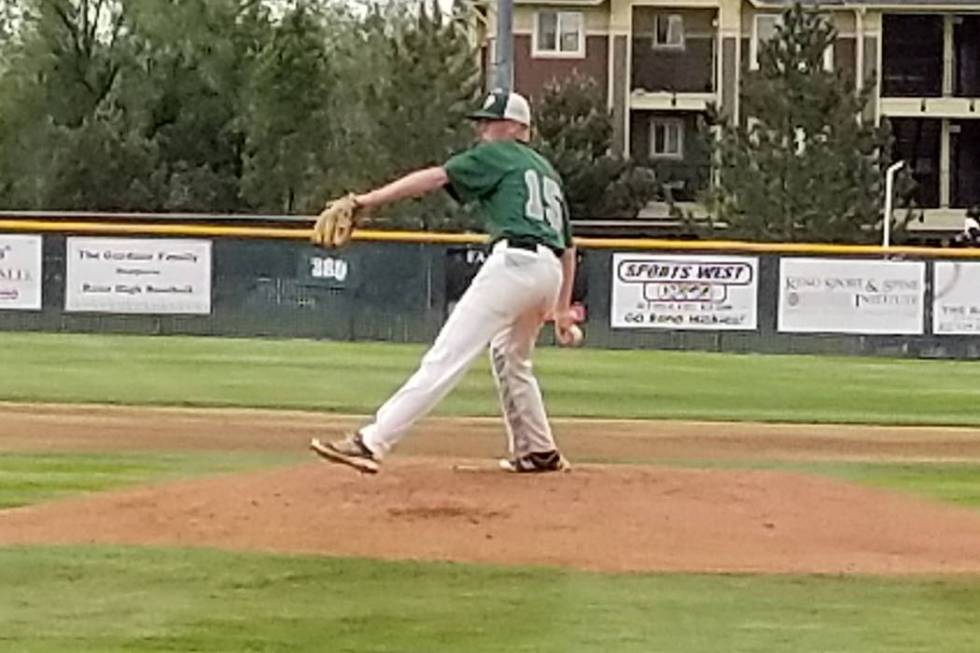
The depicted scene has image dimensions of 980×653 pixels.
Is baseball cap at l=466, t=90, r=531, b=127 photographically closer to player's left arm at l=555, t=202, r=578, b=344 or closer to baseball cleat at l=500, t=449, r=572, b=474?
player's left arm at l=555, t=202, r=578, b=344

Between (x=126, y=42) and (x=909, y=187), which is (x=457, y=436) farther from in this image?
(x=126, y=42)

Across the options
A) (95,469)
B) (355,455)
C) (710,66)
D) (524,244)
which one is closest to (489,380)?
(95,469)

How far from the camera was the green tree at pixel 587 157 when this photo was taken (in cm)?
4984

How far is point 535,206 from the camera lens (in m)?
10.1

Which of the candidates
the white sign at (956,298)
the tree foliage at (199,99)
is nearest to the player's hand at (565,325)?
the white sign at (956,298)

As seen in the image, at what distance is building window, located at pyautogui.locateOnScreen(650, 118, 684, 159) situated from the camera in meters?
56.0

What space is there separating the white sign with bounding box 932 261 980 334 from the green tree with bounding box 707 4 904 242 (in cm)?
1558

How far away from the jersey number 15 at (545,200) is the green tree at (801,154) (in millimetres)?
34152

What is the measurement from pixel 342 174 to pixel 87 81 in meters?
10.5

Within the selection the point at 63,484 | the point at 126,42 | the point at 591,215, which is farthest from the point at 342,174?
the point at 63,484

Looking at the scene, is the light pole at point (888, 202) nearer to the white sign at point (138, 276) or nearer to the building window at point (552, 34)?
the building window at point (552, 34)

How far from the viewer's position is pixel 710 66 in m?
56.3

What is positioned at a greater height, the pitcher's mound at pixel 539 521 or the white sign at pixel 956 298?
the white sign at pixel 956 298

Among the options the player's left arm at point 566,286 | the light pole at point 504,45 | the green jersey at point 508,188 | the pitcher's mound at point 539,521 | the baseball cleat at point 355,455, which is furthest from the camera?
the light pole at point 504,45
